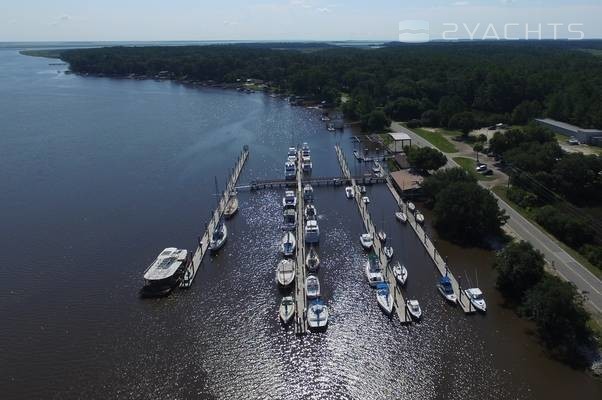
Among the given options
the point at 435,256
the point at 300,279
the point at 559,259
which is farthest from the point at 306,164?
A: the point at 559,259

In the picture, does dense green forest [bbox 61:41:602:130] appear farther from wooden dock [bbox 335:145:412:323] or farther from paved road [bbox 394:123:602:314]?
paved road [bbox 394:123:602:314]

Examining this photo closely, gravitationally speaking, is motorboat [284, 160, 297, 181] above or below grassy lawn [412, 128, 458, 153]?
below

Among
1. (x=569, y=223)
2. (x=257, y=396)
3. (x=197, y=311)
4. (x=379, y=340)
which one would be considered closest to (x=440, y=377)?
(x=379, y=340)

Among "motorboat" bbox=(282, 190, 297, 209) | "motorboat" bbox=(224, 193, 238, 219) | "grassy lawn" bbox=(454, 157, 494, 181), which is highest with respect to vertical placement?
"grassy lawn" bbox=(454, 157, 494, 181)

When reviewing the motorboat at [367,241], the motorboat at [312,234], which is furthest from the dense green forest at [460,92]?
the motorboat at [312,234]

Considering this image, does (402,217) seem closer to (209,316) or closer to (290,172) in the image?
(290,172)

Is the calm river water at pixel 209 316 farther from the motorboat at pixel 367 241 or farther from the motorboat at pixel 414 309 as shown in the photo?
the motorboat at pixel 414 309

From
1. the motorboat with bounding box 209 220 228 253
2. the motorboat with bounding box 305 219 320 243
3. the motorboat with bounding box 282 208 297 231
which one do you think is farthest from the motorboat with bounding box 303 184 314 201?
the motorboat with bounding box 209 220 228 253
